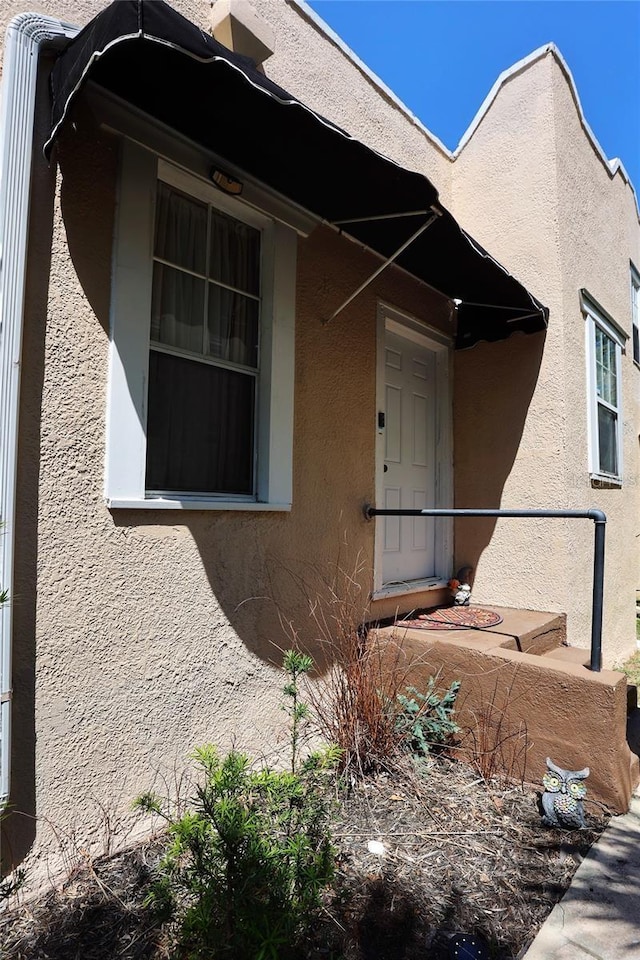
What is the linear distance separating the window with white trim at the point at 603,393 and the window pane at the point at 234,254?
316cm

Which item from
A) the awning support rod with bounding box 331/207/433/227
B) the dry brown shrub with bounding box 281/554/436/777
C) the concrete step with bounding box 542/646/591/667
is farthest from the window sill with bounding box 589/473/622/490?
the awning support rod with bounding box 331/207/433/227

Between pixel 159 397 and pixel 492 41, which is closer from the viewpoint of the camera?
pixel 159 397

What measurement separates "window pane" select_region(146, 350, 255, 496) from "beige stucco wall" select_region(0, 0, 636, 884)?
251 millimetres

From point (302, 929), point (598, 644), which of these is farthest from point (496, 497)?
point (302, 929)

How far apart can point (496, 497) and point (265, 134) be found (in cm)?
322

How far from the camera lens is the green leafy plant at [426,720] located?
3086mm

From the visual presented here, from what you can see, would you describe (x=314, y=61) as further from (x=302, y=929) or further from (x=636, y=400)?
(x=636, y=400)

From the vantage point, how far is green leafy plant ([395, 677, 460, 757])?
3.09m

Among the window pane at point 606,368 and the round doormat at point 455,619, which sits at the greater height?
the window pane at point 606,368

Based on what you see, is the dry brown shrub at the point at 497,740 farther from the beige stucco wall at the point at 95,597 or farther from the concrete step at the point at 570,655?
the beige stucco wall at the point at 95,597

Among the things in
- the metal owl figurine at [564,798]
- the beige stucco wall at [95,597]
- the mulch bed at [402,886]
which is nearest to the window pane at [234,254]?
the beige stucco wall at [95,597]

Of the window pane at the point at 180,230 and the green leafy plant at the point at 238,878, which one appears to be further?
the window pane at the point at 180,230

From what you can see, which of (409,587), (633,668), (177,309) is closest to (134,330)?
(177,309)

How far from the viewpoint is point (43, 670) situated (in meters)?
2.21
